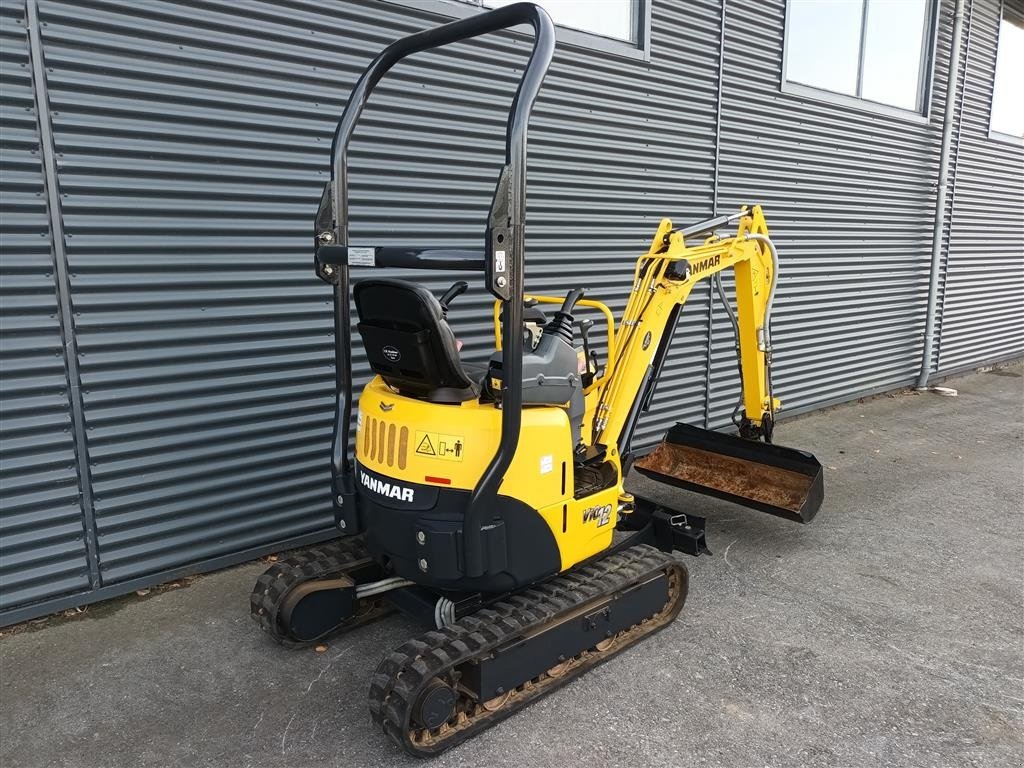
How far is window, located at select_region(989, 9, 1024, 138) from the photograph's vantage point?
9758 mm

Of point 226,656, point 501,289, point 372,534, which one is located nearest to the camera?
point 501,289

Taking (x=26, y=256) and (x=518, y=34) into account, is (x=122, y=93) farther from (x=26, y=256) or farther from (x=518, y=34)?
(x=518, y=34)

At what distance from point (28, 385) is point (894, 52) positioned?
9.03 metres

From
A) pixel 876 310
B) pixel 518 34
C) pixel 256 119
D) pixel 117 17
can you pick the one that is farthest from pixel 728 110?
pixel 117 17

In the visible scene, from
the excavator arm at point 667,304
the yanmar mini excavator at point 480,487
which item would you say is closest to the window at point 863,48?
the excavator arm at point 667,304

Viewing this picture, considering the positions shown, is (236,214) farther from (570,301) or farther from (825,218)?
(825,218)

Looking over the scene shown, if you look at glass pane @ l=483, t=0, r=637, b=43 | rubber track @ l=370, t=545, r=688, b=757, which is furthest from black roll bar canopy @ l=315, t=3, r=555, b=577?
glass pane @ l=483, t=0, r=637, b=43

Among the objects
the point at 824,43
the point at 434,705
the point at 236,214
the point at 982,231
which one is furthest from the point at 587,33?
the point at 982,231

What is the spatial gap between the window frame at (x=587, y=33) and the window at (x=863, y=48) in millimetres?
1886

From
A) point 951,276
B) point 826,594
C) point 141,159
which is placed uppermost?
point 141,159

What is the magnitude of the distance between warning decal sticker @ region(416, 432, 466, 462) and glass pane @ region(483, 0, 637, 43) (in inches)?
139

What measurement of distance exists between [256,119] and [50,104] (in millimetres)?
951

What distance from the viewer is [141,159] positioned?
3723 mm

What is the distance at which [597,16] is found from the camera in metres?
5.68
